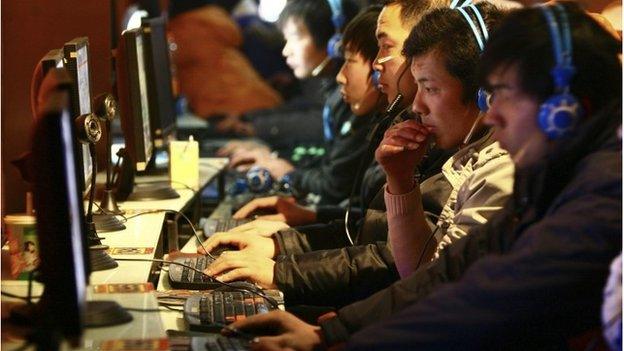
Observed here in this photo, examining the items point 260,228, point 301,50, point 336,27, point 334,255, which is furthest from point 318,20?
point 334,255

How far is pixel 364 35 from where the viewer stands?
4.09m

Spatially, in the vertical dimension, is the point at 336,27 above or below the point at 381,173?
above

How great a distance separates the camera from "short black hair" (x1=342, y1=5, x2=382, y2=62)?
4065 millimetres

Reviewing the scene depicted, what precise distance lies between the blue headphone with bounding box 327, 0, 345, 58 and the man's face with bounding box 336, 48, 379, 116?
1.34 feet

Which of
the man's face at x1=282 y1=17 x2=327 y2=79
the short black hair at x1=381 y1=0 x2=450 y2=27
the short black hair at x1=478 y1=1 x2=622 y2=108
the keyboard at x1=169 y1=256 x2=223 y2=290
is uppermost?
the man's face at x1=282 y1=17 x2=327 y2=79

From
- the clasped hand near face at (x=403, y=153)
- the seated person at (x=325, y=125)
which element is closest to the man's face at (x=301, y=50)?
the seated person at (x=325, y=125)

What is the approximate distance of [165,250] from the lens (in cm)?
353

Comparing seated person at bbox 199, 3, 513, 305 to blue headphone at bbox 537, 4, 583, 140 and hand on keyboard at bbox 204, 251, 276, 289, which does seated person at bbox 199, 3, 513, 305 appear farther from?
blue headphone at bbox 537, 4, 583, 140

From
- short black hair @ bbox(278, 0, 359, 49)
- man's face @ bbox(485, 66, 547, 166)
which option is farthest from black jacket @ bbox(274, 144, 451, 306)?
short black hair @ bbox(278, 0, 359, 49)

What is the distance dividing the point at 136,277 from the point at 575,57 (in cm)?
115

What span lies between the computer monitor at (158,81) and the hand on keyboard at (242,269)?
3.62 ft

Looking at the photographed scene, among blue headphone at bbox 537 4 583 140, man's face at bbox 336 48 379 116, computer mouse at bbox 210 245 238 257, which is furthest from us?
man's face at bbox 336 48 379 116

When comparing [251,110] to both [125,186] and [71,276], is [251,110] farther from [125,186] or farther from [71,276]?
[71,276]

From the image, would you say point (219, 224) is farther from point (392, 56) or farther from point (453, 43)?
point (453, 43)
